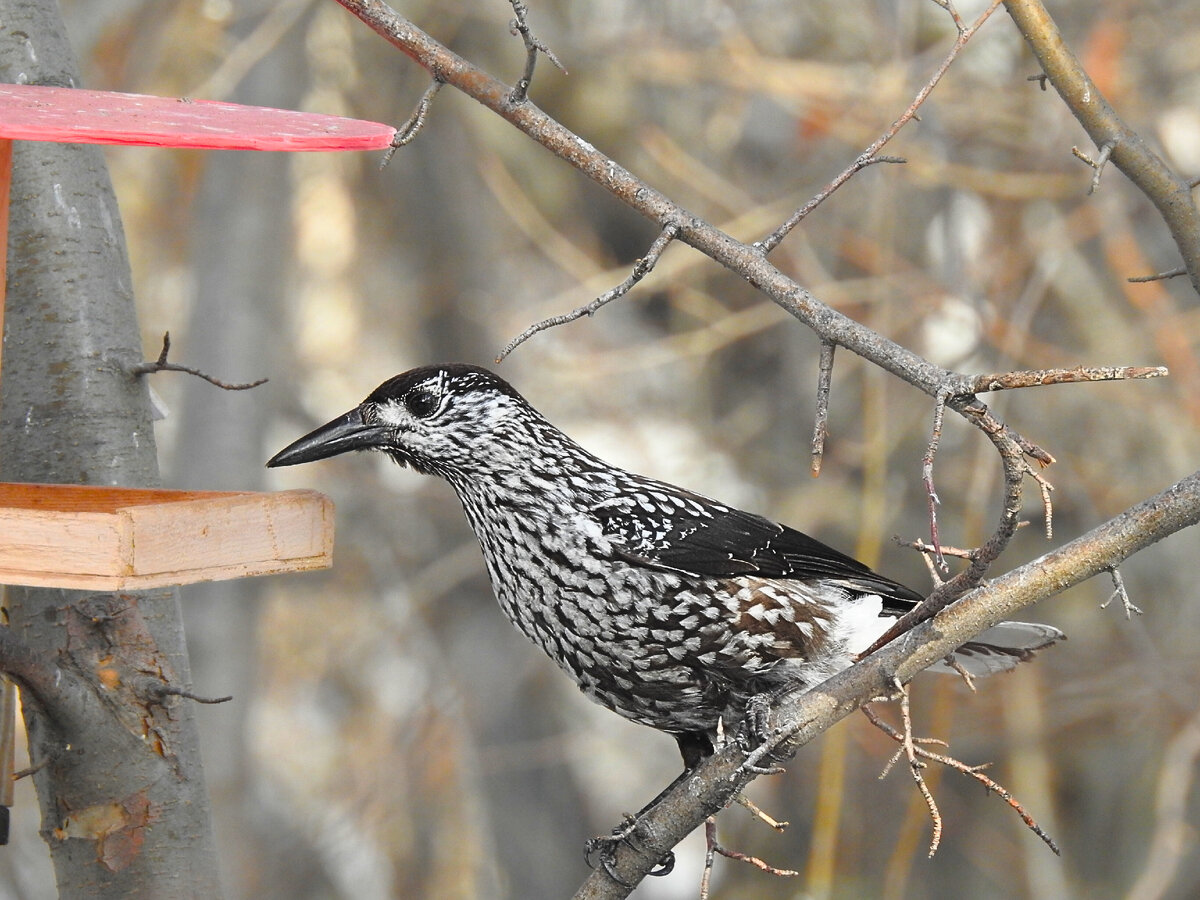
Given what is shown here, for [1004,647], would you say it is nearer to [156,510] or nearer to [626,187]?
[626,187]

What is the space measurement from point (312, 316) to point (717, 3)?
500cm

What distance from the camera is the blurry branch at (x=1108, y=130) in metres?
2.23

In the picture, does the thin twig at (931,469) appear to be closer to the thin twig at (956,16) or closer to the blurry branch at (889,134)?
the blurry branch at (889,134)

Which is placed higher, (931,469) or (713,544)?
(931,469)

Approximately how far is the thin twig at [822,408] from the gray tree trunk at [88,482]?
4.08ft

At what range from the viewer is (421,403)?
2934mm

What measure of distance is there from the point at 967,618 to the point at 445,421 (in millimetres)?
1337

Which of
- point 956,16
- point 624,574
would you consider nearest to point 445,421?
point 624,574

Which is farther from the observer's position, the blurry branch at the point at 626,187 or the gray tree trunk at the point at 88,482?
the gray tree trunk at the point at 88,482

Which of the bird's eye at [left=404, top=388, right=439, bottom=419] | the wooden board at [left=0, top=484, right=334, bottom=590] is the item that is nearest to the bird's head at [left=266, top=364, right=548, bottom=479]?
the bird's eye at [left=404, top=388, right=439, bottom=419]

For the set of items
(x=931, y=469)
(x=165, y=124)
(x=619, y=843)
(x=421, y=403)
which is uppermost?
(x=165, y=124)

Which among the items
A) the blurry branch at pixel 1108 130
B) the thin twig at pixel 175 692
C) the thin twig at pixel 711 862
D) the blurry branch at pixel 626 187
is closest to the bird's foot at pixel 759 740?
the thin twig at pixel 711 862

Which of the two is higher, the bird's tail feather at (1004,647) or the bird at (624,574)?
the bird at (624,574)

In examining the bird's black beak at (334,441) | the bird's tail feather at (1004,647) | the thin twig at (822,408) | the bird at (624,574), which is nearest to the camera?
the thin twig at (822,408)
